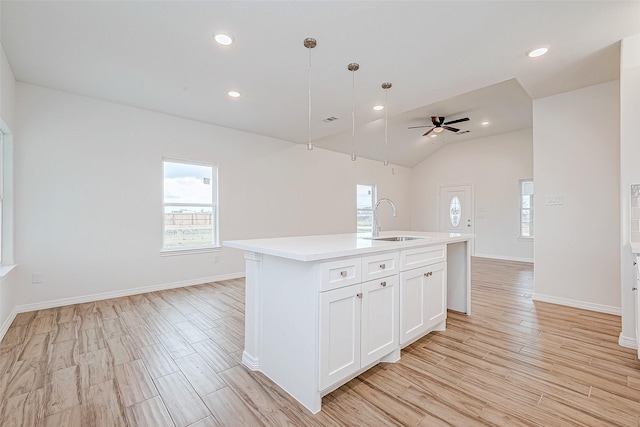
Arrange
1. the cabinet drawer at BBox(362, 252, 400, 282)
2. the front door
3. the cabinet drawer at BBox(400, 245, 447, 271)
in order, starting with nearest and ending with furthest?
the cabinet drawer at BBox(362, 252, 400, 282) < the cabinet drawer at BBox(400, 245, 447, 271) < the front door

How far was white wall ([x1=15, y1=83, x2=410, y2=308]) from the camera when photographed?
3.36 metres

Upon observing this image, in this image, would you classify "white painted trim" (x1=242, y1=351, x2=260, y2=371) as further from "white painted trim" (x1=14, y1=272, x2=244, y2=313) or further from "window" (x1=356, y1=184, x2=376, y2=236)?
"window" (x1=356, y1=184, x2=376, y2=236)

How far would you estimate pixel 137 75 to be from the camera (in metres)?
3.13

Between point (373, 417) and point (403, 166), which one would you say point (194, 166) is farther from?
point (403, 166)

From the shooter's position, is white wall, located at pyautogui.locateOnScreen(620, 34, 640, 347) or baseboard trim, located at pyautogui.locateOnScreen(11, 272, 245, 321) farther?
baseboard trim, located at pyautogui.locateOnScreen(11, 272, 245, 321)

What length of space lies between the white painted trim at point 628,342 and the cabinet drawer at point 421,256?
163 cm

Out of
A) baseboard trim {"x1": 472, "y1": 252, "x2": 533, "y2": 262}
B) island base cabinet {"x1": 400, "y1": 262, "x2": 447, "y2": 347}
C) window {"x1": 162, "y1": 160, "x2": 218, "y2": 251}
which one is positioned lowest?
baseboard trim {"x1": 472, "y1": 252, "x2": 533, "y2": 262}

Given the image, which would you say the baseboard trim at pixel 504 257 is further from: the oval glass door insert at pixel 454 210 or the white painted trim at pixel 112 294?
the white painted trim at pixel 112 294

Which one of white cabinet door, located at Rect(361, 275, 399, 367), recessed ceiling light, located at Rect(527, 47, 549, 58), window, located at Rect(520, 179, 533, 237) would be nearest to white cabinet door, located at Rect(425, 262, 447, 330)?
white cabinet door, located at Rect(361, 275, 399, 367)

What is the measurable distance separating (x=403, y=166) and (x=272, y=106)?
5.55 metres

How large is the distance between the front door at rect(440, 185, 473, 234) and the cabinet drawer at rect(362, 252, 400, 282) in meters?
6.30

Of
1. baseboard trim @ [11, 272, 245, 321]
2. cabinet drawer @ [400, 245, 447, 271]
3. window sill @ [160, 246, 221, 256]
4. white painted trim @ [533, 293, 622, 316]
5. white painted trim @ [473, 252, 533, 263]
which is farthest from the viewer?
white painted trim @ [473, 252, 533, 263]

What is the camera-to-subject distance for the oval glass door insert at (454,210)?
305 inches

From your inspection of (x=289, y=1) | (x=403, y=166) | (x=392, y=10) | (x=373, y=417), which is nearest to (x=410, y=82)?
(x=392, y=10)
